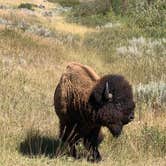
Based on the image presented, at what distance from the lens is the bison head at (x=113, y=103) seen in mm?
7508

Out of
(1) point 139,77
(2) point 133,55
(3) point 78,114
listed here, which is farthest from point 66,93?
(2) point 133,55

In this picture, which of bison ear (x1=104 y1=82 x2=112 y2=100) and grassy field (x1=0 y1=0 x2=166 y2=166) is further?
grassy field (x1=0 y1=0 x2=166 y2=166)

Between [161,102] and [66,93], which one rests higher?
[66,93]

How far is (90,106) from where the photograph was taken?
7.61 metres

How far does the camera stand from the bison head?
7508 mm

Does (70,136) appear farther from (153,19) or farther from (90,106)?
(153,19)

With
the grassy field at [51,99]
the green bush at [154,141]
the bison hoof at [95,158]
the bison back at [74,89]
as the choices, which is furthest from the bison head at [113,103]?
the green bush at [154,141]

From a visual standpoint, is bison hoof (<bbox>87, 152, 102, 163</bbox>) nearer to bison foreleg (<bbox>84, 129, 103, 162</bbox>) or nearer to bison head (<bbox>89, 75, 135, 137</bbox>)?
bison foreleg (<bbox>84, 129, 103, 162</bbox>)

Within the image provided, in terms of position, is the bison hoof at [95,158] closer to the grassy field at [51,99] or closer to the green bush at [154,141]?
the grassy field at [51,99]

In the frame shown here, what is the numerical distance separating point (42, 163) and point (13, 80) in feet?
17.3

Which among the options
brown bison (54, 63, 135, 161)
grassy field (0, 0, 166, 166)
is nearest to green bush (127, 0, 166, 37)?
grassy field (0, 0, 166, 166)

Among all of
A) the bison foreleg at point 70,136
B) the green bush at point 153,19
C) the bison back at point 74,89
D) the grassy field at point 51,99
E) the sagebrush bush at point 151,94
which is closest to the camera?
the bison back at point 74,89

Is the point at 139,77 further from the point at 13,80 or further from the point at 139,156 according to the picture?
the point at 139,156

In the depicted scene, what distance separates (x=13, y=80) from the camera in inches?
488
